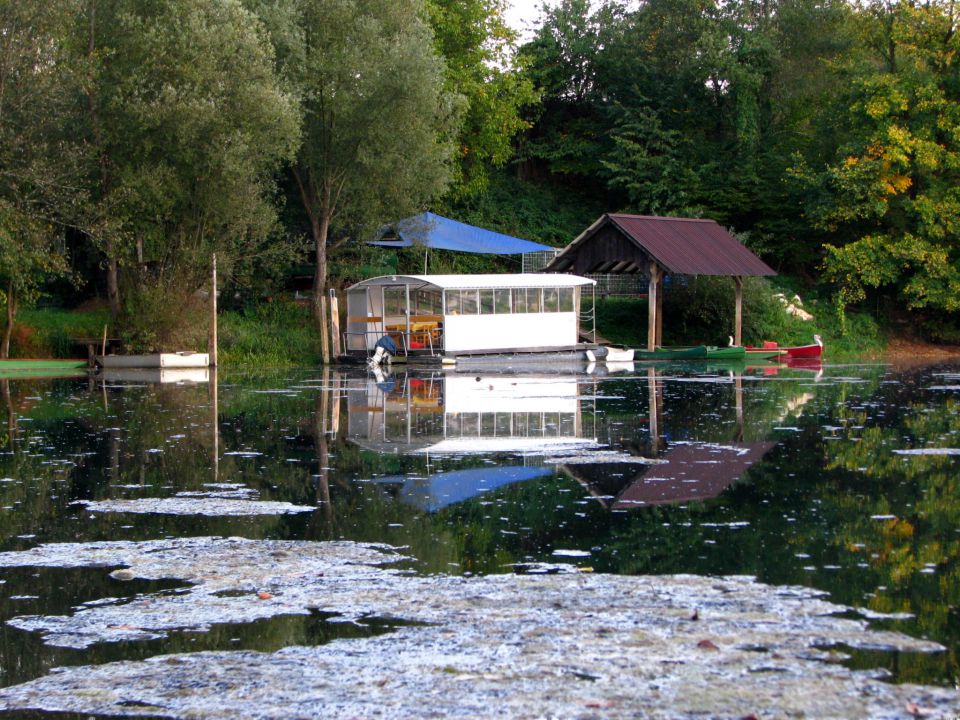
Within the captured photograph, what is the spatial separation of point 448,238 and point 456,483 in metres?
33.3

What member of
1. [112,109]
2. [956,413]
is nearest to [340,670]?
[956,413]

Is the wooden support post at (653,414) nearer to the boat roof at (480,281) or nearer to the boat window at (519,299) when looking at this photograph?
the boat roof at (480,281)

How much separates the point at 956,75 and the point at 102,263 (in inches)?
1184

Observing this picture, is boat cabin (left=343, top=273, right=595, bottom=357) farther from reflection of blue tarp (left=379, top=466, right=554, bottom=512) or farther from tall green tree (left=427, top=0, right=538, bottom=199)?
reflection of blue tarp (left=379, top=466, right=554, bottom=512)

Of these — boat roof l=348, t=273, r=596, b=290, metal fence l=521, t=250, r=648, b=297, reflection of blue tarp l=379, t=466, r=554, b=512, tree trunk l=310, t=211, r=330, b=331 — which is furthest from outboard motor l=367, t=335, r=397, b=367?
reflection of blue tarp l=379, t=466, r=554, b=512

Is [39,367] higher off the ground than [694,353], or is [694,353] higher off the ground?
[694,353]

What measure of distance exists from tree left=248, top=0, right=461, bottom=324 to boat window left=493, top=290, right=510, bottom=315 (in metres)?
4.01

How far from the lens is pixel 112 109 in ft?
113

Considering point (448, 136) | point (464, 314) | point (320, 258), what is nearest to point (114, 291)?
point (320, 258)

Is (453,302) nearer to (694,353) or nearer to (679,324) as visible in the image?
(694,353)

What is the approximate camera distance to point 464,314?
3953 centimetres

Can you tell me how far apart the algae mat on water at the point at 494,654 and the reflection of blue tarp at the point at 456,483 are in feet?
9.29

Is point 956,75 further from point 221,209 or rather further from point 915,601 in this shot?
point 915,601

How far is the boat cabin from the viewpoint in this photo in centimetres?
3931
